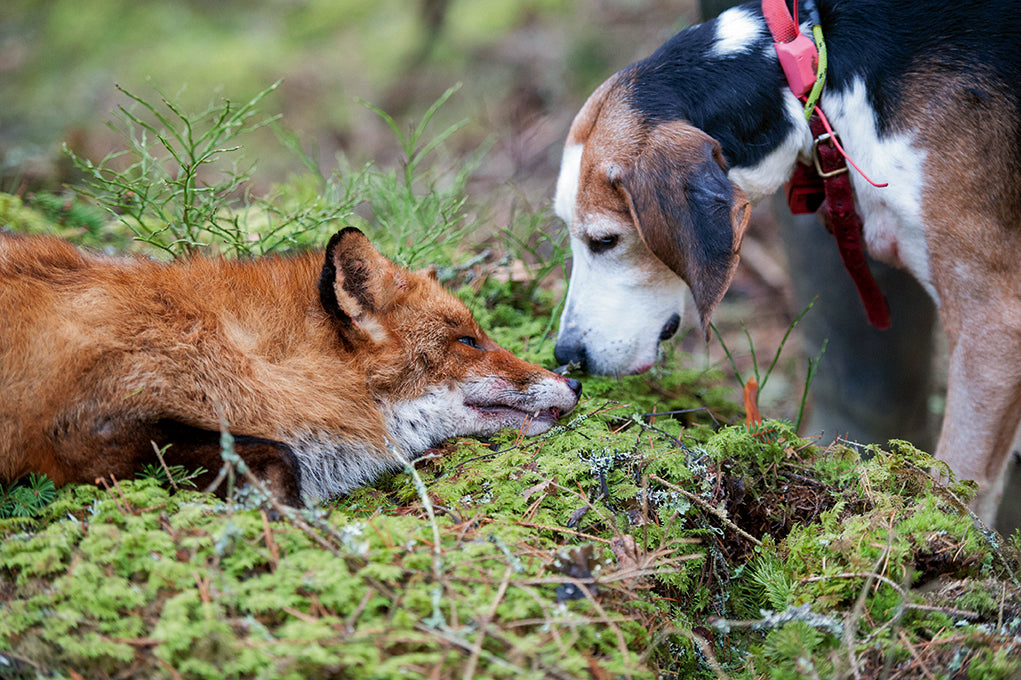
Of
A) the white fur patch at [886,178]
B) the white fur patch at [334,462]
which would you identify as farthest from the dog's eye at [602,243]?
the white fur patch at [334,462]

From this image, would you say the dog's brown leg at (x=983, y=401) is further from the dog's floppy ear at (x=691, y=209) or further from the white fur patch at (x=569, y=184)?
the white fur patch at (x=569, y=184)

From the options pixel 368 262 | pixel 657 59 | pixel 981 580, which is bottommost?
pixel 981 580

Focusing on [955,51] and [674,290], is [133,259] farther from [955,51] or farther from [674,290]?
[955,51]

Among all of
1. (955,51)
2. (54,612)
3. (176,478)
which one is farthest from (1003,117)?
(54,612)

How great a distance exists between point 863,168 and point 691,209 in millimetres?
835

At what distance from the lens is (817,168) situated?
11.7ft

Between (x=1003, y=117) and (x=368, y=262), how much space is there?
8.88 ft

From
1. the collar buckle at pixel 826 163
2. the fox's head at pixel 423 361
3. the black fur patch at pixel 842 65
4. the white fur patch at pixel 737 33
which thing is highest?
the white fur patch at pixel 737 33

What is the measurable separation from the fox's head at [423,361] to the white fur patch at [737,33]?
1.75 meters

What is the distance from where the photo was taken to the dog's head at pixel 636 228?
326 centimetres

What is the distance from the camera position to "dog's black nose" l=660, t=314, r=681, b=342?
3.87 m

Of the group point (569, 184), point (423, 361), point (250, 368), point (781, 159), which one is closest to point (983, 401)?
point (781, 159)

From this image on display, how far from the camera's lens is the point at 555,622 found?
76.9 inches

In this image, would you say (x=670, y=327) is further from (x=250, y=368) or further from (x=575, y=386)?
(x=250, y=368)
